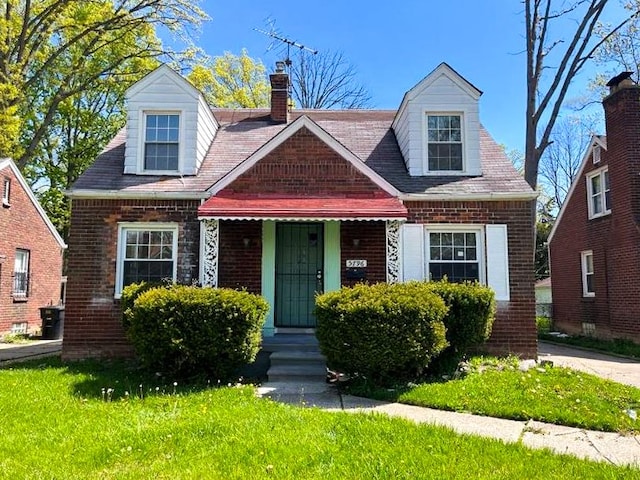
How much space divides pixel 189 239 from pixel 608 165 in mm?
12485

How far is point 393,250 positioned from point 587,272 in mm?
10648

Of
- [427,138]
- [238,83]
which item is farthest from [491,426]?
[238,83]

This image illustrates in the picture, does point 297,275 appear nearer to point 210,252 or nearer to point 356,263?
point 356,263

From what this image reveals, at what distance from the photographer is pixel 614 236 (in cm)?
1477

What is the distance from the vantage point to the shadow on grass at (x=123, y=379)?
22.2ft

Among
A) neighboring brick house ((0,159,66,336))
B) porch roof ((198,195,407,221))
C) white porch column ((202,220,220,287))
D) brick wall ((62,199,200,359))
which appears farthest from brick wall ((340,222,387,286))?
neighboring brick house ((0,159,66,336))

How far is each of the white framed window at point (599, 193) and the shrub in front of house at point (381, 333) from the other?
11037mm

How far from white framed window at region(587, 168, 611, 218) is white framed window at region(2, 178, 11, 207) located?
61.4 feet

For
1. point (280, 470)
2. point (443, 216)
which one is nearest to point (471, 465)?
point (280, 470)

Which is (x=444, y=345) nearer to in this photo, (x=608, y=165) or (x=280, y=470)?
(x=280, y=470)

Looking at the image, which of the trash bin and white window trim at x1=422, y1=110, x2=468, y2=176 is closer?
white window trim at x1=422, y1=110, x2=468, y2=176

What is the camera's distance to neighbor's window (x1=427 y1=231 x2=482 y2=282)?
31.9ft

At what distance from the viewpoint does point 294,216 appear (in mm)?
8758

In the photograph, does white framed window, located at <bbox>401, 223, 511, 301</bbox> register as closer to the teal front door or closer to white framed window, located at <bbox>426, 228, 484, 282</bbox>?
white framed window, located at <bbox>426, 228, 484, 282</bbox>
